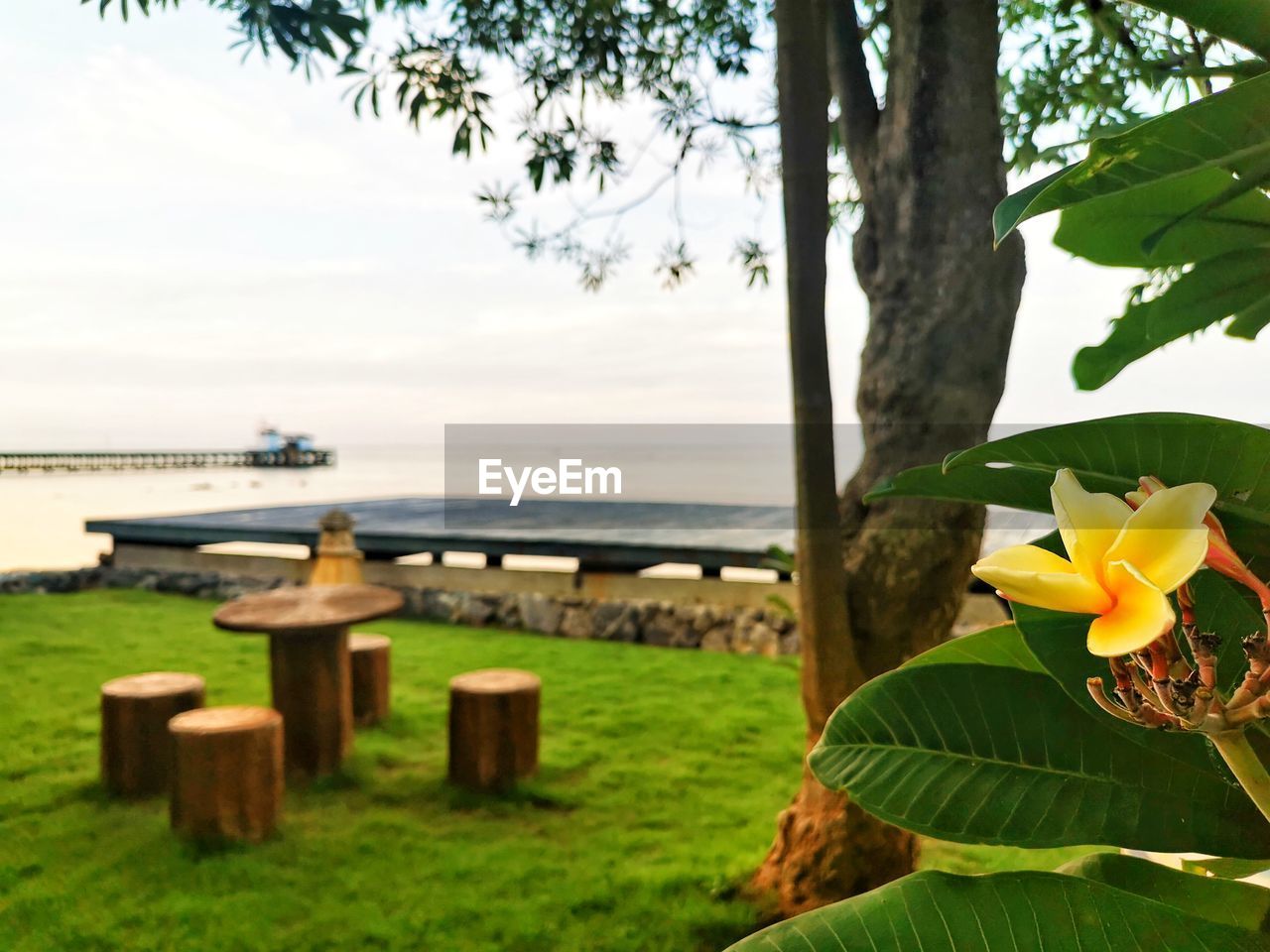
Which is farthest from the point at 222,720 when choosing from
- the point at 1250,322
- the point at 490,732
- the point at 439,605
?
the point at 439,605

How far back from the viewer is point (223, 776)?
2.35 m

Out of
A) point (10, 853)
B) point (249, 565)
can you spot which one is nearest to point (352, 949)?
point (10, 853)

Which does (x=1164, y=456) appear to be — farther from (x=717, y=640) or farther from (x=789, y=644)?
(x=717, y=640)

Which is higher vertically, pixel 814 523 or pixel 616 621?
pixel 814 523

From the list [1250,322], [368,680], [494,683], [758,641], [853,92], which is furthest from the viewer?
[758,641]

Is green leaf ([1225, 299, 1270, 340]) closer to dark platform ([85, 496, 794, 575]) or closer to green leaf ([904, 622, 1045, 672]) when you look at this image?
green leaf ([904, 622, 1045, 672])

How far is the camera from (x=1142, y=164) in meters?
0.41

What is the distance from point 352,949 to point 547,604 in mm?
3298

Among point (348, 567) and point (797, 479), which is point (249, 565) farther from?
point (797, 479)

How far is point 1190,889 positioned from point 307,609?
2.70 m

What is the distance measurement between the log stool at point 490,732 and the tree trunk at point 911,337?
1.10 meters

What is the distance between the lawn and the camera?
1.97 metres

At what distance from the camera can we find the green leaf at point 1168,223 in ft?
1.66

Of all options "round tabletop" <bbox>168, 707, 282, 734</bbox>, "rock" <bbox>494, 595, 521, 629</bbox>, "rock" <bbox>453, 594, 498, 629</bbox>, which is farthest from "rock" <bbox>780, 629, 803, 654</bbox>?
"round tabletop" <bbox>168, 707, 282, 734</bbox>
